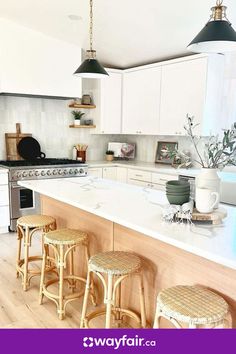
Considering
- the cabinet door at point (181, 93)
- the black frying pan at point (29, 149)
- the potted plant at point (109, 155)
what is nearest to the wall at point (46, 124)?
the black frying pan at point (29, 149)

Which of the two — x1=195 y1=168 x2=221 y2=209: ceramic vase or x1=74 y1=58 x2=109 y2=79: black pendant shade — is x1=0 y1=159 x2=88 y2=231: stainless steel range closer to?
x1=74 y1=58 x2=109 y2=79: black pendant shade

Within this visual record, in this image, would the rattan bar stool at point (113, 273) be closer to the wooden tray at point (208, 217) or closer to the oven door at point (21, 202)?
the wooden tray at point (208, 217)

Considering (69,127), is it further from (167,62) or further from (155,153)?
(167,62)

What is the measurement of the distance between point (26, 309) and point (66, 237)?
68cm

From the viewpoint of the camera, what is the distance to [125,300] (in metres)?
2.41

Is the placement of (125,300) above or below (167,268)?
below

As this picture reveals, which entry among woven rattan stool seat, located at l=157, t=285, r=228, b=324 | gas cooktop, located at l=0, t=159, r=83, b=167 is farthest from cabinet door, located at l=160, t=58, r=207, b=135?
woven rattan stool seat, located at l=157, t=285, r=228, b=324

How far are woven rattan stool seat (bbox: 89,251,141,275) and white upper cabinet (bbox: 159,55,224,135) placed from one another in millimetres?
2531

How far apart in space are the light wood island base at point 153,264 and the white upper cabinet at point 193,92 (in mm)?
2235

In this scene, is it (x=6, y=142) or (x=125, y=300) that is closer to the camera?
(x=125, y=300)

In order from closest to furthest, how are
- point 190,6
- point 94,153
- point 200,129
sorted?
point 190,6
point 200,129
point 94,153

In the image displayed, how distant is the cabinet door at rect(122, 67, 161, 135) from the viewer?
4898 mm

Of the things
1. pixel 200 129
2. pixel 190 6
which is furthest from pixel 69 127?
pixel 190 6

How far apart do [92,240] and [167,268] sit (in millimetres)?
878
